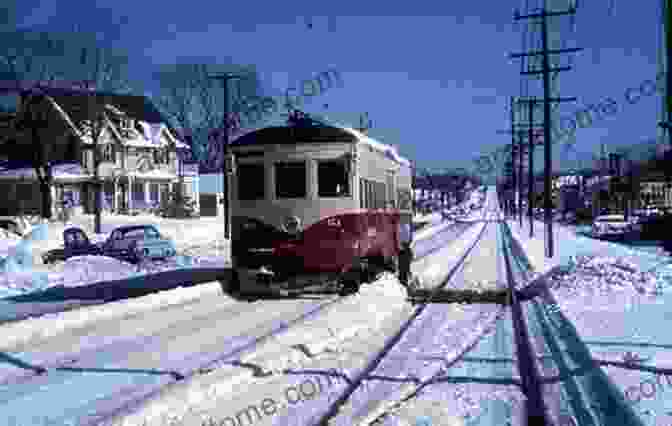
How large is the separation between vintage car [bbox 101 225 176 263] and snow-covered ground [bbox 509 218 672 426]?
43.0 ft

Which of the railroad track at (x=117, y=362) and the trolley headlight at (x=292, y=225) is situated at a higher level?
the trolley headlight at (x=292, y=225)

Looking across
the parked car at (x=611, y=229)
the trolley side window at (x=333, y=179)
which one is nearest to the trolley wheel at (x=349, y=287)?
the trolley side window at (x=333, y=179)

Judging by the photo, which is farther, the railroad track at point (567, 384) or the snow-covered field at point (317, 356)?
the snow-covered field at point (317, 356)

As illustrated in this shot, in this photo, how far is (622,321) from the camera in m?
12.9

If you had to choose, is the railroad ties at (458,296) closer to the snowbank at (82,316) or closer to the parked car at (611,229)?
the snowbank at (82,316)

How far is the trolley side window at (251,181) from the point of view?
53.9 ft

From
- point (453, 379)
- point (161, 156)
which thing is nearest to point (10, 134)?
point (161, 156)

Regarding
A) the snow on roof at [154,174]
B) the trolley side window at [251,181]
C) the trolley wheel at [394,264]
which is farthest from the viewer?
the snow on roof at [154,174]

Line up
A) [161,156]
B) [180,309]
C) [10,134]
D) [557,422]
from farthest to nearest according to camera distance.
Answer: [161,156], [10,134], [180,309], [557,422]

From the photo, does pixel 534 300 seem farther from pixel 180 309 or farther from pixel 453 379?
pixel 453 379

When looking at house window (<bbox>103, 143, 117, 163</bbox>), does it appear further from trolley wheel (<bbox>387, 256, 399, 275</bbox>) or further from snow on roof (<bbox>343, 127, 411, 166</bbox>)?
trolley wheel (<bbox>387, 256, 399, 275</bbox>)

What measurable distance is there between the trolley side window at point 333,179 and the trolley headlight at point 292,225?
660 mm

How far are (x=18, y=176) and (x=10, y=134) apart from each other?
13.5 ft

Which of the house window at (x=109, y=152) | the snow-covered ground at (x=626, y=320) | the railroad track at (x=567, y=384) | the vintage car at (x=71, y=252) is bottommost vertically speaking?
the railroad track at (x=567, y=384)
